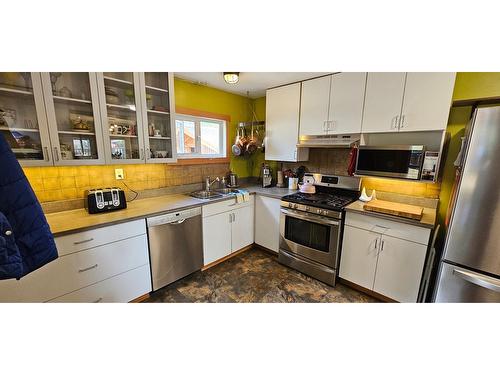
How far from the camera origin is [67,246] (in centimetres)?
140

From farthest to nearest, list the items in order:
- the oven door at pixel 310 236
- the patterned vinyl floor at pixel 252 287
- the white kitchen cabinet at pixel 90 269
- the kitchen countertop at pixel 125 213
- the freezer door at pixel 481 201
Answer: the oven door at pixel 310 236, the patterned vinyl floor at pixel 252 287, the kitchen countertop at pixel 125 213, the white kitchen cabinet at pixel 90 269, the freezer door at pixel 481 201

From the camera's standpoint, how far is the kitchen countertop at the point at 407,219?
162 cm

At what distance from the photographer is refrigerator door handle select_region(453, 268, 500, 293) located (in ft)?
4.08

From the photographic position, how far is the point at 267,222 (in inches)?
105

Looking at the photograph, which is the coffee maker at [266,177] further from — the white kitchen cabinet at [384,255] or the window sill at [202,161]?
the white kitchen cabinet at [384,255]

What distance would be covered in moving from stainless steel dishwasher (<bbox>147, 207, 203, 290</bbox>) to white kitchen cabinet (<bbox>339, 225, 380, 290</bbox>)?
1535 millimetres

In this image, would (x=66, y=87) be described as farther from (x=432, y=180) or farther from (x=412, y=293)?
(x=412, y=293)

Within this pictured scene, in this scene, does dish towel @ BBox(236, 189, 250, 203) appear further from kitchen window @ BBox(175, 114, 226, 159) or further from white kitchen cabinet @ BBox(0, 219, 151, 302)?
white kitchen cabinet @ BBox(0, 219, 151, 302)

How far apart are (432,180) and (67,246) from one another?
113 inches

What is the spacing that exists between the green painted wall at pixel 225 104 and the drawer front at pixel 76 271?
5.64 ft

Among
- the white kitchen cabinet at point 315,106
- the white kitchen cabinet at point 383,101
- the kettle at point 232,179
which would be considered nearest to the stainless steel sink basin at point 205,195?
the kettle at point 232,179
